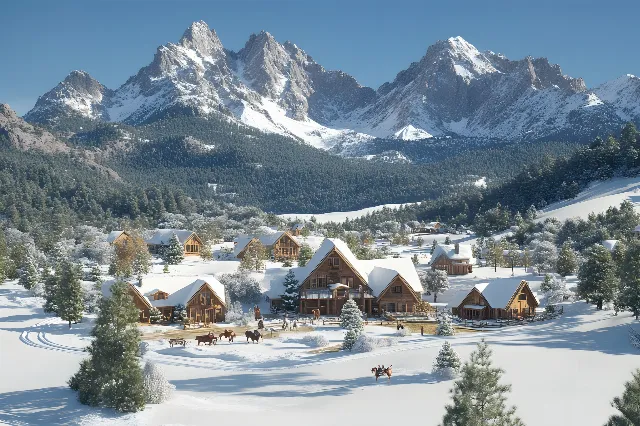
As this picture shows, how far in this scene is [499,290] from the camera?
202 ft

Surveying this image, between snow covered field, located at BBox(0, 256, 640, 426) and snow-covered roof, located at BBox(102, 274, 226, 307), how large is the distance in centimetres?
769

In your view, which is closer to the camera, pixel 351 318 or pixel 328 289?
pixel 351 318

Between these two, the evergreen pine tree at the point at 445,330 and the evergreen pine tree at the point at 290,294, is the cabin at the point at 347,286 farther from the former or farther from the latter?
the evergreen pine tree at the point at 445,330

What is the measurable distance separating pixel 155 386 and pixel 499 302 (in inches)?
1500

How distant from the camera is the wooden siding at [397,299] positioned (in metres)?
65.5

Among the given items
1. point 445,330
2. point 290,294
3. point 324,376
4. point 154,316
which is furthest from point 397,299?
point 324,376

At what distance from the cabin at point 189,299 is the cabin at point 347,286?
7.21 meters

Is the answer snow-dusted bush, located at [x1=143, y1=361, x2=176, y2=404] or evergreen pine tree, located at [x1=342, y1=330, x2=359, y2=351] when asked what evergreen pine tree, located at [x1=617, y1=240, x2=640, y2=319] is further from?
snow-dusted bush, located at [x1=143, y1=361, x2=176, y2=404]

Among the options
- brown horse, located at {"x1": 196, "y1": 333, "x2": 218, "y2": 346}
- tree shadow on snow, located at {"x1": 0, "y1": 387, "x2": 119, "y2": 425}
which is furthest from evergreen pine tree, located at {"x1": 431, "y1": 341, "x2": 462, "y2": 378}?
brown horse, located at {"x1": 196, "y1": 333, "x2": 218, "y2": 346}

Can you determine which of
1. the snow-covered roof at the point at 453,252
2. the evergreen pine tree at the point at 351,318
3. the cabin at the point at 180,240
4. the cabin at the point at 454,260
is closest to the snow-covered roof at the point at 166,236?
the cabin at the point at 180,240

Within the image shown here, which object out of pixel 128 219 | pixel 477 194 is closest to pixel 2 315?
pixel 128 219

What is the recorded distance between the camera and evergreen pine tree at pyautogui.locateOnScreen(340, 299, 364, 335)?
170 feet

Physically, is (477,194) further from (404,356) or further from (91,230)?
(404,356)

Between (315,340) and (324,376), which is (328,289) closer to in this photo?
(315,340)
